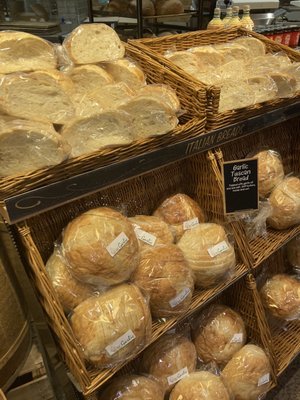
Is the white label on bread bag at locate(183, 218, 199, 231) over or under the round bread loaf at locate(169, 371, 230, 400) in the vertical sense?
over

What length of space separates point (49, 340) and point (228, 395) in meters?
0.73

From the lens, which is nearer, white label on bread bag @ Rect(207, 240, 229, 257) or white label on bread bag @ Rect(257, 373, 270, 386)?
white label on bread bag @ Rect(207, 240, 229, 257)

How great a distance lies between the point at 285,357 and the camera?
178 cm

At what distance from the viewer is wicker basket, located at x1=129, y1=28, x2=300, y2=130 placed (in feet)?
4.46

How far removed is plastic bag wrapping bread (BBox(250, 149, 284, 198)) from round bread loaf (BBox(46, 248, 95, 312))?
0.97 m

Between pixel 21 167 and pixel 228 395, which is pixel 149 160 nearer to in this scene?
pixel 21 167

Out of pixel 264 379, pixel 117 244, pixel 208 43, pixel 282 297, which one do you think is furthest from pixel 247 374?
pixel 208 43

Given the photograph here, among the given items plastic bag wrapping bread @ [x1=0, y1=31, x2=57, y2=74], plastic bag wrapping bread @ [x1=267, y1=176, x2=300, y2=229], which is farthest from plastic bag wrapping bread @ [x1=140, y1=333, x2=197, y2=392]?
plastic bag wrapping bread @ [x1=0, y1=31, x2=57, y2=74]

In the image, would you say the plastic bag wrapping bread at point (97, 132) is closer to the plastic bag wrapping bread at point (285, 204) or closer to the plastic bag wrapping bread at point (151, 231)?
the plastic bag wrapping bread at point (151, 231)

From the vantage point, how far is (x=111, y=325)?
105cm

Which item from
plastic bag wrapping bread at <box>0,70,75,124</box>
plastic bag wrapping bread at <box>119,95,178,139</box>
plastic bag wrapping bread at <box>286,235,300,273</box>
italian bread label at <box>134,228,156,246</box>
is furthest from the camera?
plastic bag wrapping bread at <box>286,235,300,273</box>

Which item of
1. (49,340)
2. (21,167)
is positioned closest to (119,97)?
(21,167)

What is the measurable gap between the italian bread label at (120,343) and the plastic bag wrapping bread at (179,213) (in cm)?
46

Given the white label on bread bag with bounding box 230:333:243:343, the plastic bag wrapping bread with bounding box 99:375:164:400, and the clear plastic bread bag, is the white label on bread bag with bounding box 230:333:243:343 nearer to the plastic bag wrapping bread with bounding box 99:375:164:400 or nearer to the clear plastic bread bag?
the plastic bag wrapping bread with bounding box 99:375:164:400
